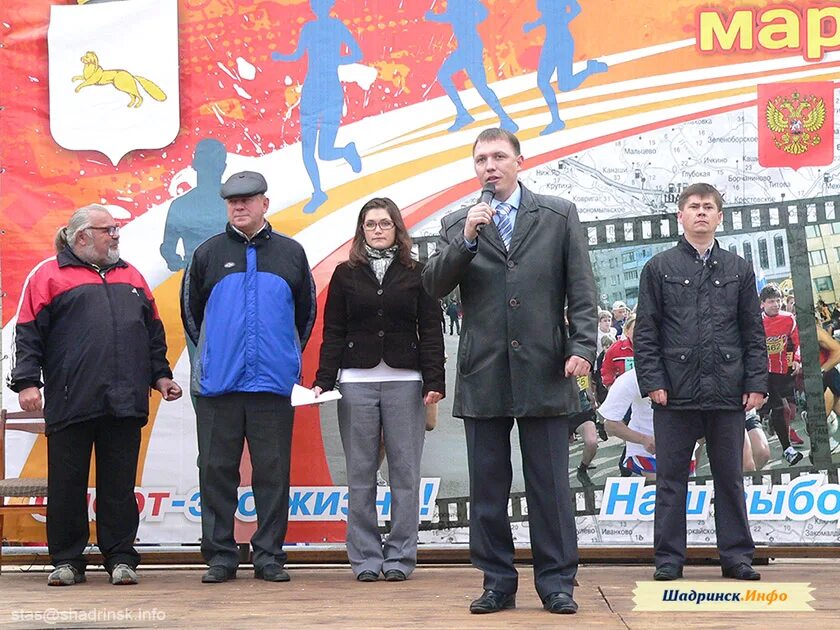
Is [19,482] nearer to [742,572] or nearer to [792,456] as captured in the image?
[742,572]

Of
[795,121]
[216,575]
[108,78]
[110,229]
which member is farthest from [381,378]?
[795,121]

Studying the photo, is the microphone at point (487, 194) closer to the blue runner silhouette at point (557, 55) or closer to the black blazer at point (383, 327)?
the black blazer at point (383, 327)

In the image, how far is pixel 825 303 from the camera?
5.60m

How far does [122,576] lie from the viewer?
17.0 ft

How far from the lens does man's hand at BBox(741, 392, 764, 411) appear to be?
502 cm

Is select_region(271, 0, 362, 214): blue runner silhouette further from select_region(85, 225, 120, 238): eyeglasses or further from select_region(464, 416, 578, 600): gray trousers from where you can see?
select_region(464, 416, 578, 600): gray trousers

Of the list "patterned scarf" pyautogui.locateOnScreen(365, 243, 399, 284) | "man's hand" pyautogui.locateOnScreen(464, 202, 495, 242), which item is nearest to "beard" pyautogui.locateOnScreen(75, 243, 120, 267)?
"patterned scarf" pyautogui.locateOnScreen(365, 243, 399, 284)

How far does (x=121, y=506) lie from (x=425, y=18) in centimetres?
252

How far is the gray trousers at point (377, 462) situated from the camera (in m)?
5.35

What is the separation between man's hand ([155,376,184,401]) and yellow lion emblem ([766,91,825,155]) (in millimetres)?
2832

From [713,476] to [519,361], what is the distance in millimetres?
1383

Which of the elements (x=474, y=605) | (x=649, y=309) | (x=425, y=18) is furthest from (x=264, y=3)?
(x=474, y=605)

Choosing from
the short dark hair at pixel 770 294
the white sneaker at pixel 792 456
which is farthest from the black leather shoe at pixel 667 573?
the short dark hair at pixel 770 294

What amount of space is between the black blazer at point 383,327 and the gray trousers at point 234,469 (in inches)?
11.1
